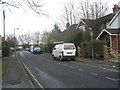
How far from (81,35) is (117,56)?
9462mm

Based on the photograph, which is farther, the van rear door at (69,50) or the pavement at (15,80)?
the van rear door at (69,50)

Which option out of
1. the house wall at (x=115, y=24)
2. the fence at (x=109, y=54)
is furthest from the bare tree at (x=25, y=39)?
the fence at (x=109, y=54)

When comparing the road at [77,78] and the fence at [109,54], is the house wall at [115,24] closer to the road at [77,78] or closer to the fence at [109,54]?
the fence at [109,54]

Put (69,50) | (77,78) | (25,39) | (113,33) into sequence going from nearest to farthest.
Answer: (77,78), (69,50), (113,33), (25,39)

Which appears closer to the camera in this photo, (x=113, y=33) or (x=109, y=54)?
(x=109, y=54)

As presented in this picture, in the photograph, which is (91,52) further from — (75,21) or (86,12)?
(75,21)

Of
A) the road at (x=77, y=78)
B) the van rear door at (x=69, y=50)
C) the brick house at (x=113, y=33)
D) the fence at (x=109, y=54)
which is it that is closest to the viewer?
Answer: the road at (x=77, y=78)

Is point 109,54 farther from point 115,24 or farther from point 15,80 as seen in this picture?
point 115,24

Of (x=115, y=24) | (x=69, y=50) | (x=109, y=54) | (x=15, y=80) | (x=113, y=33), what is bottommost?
(x=15, y=80)

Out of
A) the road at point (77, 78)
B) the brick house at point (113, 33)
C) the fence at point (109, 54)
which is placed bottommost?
the road at point (77, 78)

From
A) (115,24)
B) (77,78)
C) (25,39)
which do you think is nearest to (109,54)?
(77,78)

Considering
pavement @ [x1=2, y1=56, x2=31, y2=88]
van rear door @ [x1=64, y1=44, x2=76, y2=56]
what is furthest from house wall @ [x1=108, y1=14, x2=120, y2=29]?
pavement @ [x1=2, y1=56, x2=31, y2=88]

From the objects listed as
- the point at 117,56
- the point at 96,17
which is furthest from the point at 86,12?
the point at 117,56

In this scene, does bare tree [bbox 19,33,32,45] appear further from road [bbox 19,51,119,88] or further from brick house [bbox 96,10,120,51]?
road [bbox 19,51,119,88]
